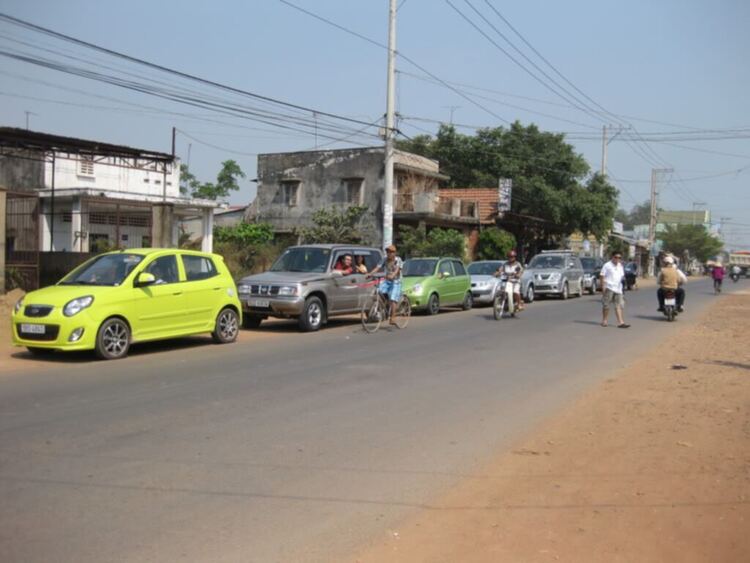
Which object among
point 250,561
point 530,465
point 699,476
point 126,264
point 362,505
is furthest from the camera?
point 126,264

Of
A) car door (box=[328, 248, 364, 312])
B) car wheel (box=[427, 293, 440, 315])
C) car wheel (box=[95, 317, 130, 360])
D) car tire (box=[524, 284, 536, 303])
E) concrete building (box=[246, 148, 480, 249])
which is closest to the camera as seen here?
car wheel (box=[95, 317, 130, 360])

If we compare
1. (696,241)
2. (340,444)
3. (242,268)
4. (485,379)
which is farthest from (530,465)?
(696,241)

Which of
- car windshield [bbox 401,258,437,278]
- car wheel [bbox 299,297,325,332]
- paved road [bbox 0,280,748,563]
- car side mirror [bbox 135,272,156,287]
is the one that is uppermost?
car windshield [bbox 401,258,437,278]

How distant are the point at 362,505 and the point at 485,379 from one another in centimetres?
521

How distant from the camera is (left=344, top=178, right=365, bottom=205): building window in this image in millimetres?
38156

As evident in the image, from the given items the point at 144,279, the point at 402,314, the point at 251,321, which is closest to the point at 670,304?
the point at 402,314

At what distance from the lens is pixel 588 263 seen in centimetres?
3238

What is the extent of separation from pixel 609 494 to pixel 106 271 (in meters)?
8.96

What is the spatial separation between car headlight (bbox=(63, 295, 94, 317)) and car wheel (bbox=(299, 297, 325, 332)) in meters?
5.29

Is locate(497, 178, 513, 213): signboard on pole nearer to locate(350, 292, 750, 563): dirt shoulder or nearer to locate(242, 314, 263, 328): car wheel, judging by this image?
locate(242, 314, 263, 328): car wheel

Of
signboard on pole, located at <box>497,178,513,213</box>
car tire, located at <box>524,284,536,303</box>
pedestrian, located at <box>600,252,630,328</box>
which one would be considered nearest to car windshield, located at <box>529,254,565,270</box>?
car tire, located at <box>524,284,536,303</box>

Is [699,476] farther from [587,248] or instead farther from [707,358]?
[587,248]

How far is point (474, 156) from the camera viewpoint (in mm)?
47750

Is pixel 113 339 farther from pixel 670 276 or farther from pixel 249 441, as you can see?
pixel 670 276
